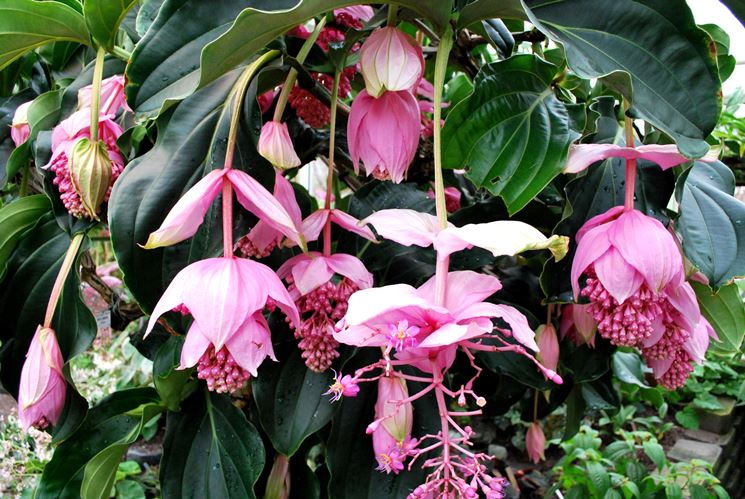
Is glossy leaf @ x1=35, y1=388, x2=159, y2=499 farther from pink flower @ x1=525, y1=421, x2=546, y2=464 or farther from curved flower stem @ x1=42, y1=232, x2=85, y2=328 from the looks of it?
pink flower @ x1=525, y1=421, x2=546, y2=464

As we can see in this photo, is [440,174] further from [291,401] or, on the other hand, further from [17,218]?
[17,218]

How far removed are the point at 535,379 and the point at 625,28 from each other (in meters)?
0.35

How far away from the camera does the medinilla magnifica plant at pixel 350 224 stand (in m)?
0.36

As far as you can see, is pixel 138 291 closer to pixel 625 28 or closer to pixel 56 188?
pixel 56 188

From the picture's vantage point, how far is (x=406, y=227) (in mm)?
360

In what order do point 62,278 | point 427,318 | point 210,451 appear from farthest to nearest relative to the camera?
point 210,451 < point 62,278 < point 427,318

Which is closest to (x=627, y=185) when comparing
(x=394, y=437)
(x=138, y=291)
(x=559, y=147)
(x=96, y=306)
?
(x=559, y=147)

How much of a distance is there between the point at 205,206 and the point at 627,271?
10.6 inches

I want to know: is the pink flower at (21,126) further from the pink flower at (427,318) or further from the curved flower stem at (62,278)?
the pink flower at (427,318)

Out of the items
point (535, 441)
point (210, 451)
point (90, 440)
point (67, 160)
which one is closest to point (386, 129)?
point (67, 160)

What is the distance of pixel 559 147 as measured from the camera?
0.45m

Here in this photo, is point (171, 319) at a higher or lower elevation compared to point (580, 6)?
lower

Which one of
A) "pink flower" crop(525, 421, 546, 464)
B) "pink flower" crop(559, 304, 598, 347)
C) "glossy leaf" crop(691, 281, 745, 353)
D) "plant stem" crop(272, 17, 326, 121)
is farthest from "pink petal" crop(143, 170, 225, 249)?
"pink flower" crop(525, 421, 546, 464)

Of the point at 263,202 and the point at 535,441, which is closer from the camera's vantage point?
the point at 263,202
